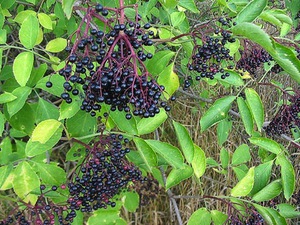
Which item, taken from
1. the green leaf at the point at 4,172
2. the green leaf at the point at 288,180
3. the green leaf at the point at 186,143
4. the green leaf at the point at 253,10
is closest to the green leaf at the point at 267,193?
the green leaf at the point at 288,180

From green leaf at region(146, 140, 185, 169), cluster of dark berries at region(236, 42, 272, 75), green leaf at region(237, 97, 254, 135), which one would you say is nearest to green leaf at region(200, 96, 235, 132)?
green leaf at region(237, 97, 254, 135)

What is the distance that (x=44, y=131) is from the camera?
1.32 m

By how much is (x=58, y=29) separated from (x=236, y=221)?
56.3 inches

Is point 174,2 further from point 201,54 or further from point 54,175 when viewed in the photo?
point 54,175

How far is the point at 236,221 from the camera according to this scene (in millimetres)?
1653

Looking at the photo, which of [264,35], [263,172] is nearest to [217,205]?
[263,172]

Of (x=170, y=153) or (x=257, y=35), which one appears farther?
(x=170, y=153)

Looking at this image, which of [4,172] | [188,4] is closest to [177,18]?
[188,4]

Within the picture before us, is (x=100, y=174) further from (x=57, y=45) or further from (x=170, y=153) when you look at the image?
(x=57, y=45)

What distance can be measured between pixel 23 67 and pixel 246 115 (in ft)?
2.88

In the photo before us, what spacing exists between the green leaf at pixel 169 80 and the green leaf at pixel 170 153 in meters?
0.20

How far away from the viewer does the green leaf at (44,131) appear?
51.6 inches

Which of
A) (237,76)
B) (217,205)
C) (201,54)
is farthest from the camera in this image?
(217,205)

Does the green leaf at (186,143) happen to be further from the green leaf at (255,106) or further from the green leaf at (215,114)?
the green leaf at (255,106)
